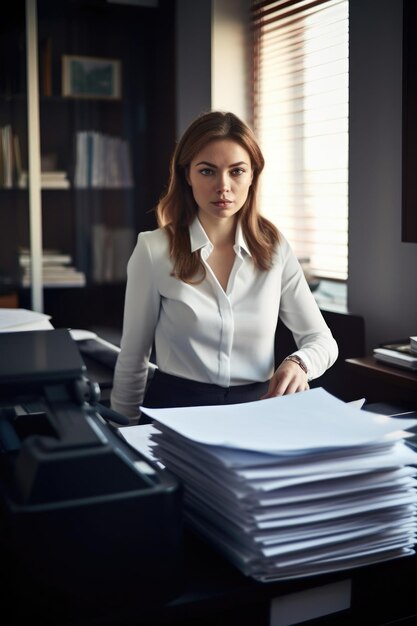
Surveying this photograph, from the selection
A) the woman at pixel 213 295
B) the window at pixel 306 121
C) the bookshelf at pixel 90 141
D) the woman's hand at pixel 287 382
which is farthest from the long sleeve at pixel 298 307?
the bookshelf at pixel 90 141

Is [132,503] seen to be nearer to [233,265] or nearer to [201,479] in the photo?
[201,479]

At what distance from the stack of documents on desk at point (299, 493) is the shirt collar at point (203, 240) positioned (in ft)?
3.88

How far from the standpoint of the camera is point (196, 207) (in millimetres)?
2131

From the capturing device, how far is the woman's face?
1.95m

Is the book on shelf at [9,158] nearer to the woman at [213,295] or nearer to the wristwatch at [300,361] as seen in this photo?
the woman at [213,295]

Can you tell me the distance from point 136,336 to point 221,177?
0.45 meters

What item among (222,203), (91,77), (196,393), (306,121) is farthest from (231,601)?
(91,77)

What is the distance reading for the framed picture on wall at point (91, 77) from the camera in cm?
416

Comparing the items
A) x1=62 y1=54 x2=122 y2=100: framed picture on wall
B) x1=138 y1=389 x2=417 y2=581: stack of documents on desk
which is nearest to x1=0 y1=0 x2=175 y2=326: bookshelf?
x1=62 y1=54 x2=122 y2=100: framed picture on wall

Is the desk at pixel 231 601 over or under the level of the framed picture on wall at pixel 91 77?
under

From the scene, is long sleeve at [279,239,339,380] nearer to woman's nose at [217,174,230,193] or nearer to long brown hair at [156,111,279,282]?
long brown hair at [156,111,279,282]

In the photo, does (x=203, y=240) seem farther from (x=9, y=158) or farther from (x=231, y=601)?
(x=9, y=158)

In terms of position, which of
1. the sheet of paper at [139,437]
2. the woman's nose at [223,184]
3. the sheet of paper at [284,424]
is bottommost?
the sheet of paper at [139,437]

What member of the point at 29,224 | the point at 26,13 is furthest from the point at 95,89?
the point at 29,224
